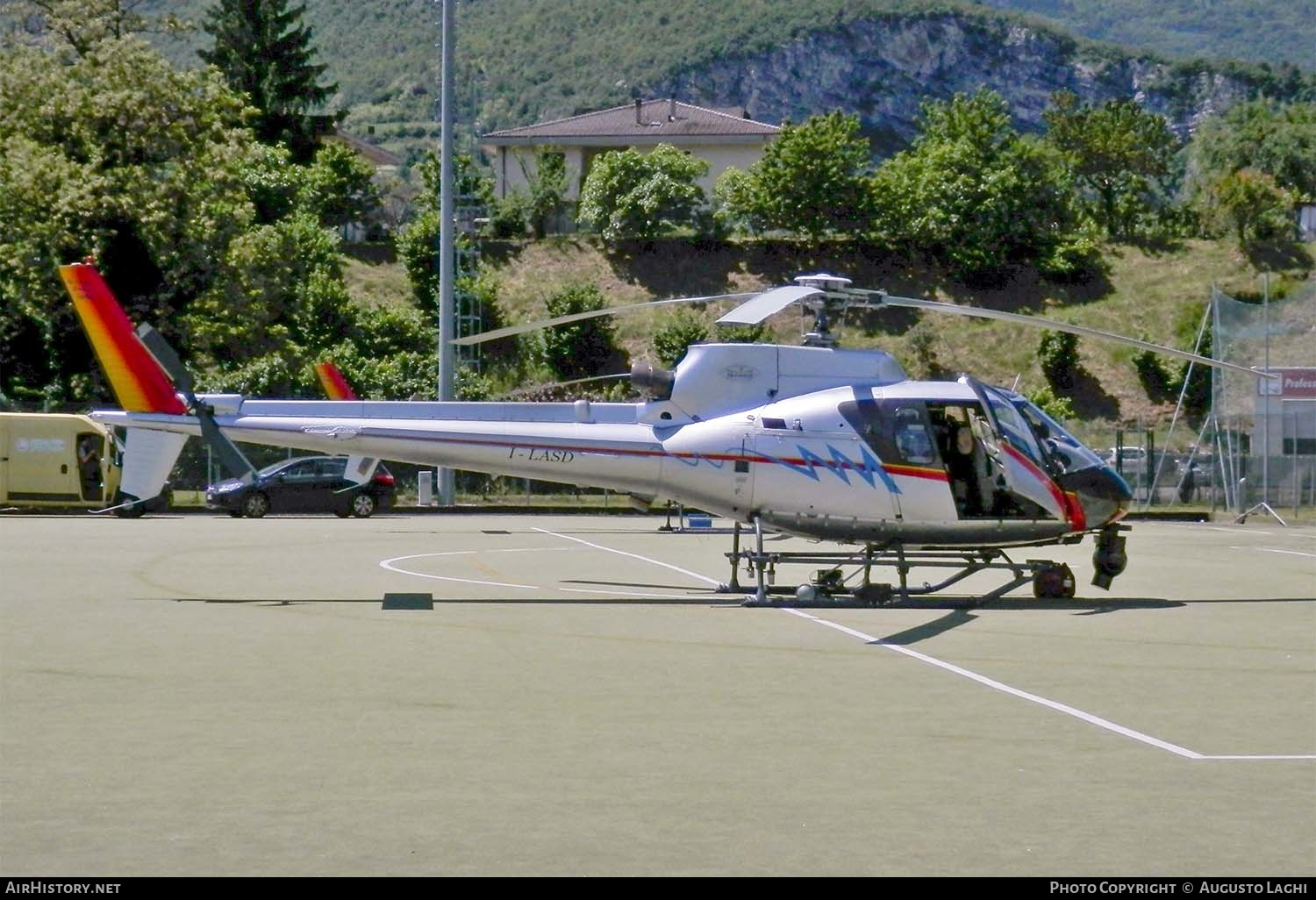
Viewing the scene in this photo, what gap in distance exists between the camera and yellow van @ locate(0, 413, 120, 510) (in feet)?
125

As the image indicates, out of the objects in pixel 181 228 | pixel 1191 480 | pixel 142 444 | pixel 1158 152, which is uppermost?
pixel 1158 152

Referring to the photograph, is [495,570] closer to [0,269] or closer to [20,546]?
[20,546]

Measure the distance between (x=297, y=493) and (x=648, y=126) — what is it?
Result: 5976 centimetres

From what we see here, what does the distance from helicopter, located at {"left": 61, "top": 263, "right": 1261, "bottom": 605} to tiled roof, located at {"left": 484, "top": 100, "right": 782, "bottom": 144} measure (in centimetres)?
7397

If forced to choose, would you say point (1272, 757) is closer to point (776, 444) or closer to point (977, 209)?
point (776, 444)

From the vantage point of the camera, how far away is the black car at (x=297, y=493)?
37969mm

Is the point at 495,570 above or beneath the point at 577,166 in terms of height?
beneath

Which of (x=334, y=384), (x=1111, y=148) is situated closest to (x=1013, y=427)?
(x=334, y=384)

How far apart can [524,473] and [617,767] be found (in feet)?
31.6

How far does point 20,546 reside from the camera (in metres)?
25.0

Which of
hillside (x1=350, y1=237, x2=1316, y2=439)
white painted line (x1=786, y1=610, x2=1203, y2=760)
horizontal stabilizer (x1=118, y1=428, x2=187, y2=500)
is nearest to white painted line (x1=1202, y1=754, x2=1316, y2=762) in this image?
white painted line (x1=786, y1=610, x2=1203, y2=760)

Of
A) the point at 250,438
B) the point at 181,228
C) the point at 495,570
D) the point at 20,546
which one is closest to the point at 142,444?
the point at 250,438

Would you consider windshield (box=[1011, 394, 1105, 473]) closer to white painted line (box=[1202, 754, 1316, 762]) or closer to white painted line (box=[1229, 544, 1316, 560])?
white painted line (box=[1202, 754, 1316, 762])

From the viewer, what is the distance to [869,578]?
58.4 feet
